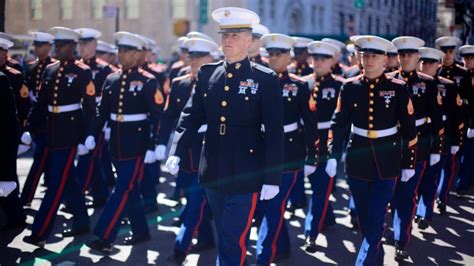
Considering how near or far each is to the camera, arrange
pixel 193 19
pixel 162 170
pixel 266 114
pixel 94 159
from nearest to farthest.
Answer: pixel 266 114
pixel 94 159
pixel 162 170
pixel 193 19

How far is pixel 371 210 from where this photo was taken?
5266 millimetres

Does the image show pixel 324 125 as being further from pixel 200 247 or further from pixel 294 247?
pixel 200 247

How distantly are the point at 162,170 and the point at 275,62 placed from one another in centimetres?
563

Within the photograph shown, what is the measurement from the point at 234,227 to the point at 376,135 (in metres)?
1.91

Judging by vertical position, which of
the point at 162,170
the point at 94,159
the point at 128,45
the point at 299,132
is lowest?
the point at 162,170

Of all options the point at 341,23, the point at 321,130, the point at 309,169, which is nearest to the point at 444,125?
the point at 321,130

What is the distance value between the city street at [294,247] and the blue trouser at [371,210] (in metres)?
0.91

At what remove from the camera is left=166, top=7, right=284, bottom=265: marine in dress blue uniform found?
4.27 metres

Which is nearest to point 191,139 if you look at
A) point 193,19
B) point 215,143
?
point 215,143

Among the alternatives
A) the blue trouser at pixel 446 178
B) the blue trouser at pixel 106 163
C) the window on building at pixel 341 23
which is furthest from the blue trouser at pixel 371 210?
the window on building at pixel 341 23

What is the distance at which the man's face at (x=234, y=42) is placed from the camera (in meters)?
4.36

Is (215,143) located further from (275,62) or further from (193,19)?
(193,19)

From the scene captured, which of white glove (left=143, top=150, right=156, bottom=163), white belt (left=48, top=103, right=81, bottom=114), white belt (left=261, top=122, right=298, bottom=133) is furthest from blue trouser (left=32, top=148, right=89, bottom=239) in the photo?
white belt (left=261, top=122, right=298, bottom=133)

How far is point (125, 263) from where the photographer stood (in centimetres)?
593
